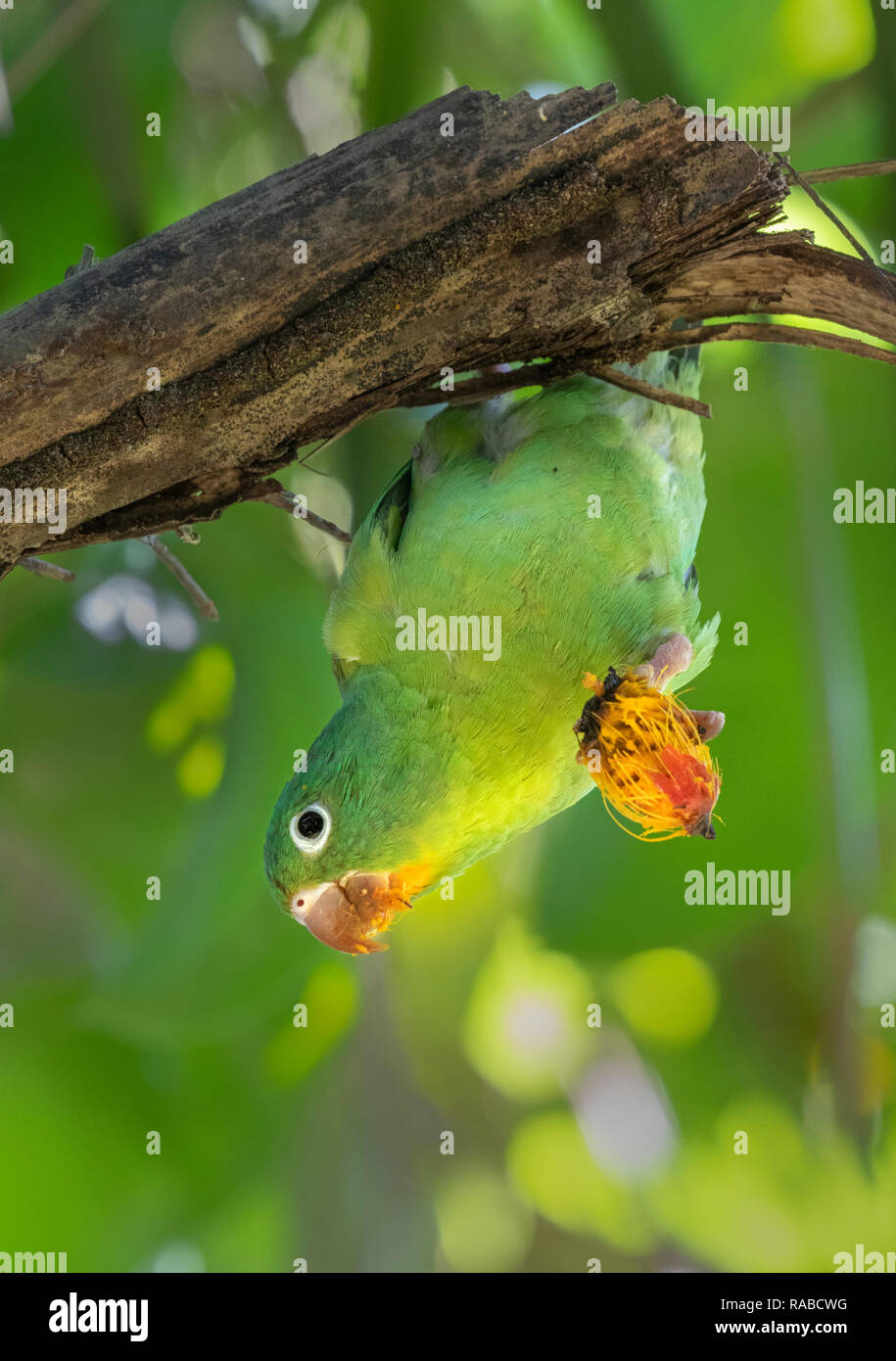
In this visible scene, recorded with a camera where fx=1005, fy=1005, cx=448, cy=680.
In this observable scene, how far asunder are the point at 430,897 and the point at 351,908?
227 centimetres

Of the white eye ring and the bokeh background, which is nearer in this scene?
the white eye ring

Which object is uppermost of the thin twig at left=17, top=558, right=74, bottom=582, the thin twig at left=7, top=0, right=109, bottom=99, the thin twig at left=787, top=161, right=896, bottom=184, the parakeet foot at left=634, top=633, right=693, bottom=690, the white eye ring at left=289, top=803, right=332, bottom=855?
the thin twig at left=7, top=0, right=109, bottom=99

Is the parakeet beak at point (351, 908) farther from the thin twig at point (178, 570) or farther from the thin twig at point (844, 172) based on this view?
the thin twig at point (844, 172)

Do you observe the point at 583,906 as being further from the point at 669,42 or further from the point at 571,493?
the point at 669,42

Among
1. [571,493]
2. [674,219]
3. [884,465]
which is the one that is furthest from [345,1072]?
[674,219]

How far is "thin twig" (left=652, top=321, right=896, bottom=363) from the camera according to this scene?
8.77ft

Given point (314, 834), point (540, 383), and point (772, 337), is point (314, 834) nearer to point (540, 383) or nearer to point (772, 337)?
point (540, 383)

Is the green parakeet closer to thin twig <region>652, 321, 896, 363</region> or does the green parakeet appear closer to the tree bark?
thin twig <region>652, 321, 896, 363</region>

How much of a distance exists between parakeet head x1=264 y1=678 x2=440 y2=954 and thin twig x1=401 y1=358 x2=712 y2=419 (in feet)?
3.08

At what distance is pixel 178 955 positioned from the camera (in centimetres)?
465

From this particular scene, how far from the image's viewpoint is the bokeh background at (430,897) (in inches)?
162

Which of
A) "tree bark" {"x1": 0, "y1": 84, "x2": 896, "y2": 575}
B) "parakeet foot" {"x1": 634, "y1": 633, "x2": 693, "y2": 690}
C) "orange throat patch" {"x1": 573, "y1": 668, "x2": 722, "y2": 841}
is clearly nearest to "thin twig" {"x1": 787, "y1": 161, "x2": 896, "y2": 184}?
"tree bark" {"x1": 0, "y1": 84, "x2": 896, "y2": 575}

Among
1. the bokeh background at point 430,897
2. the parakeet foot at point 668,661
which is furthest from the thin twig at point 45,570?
the bokeh background at point 430,897
